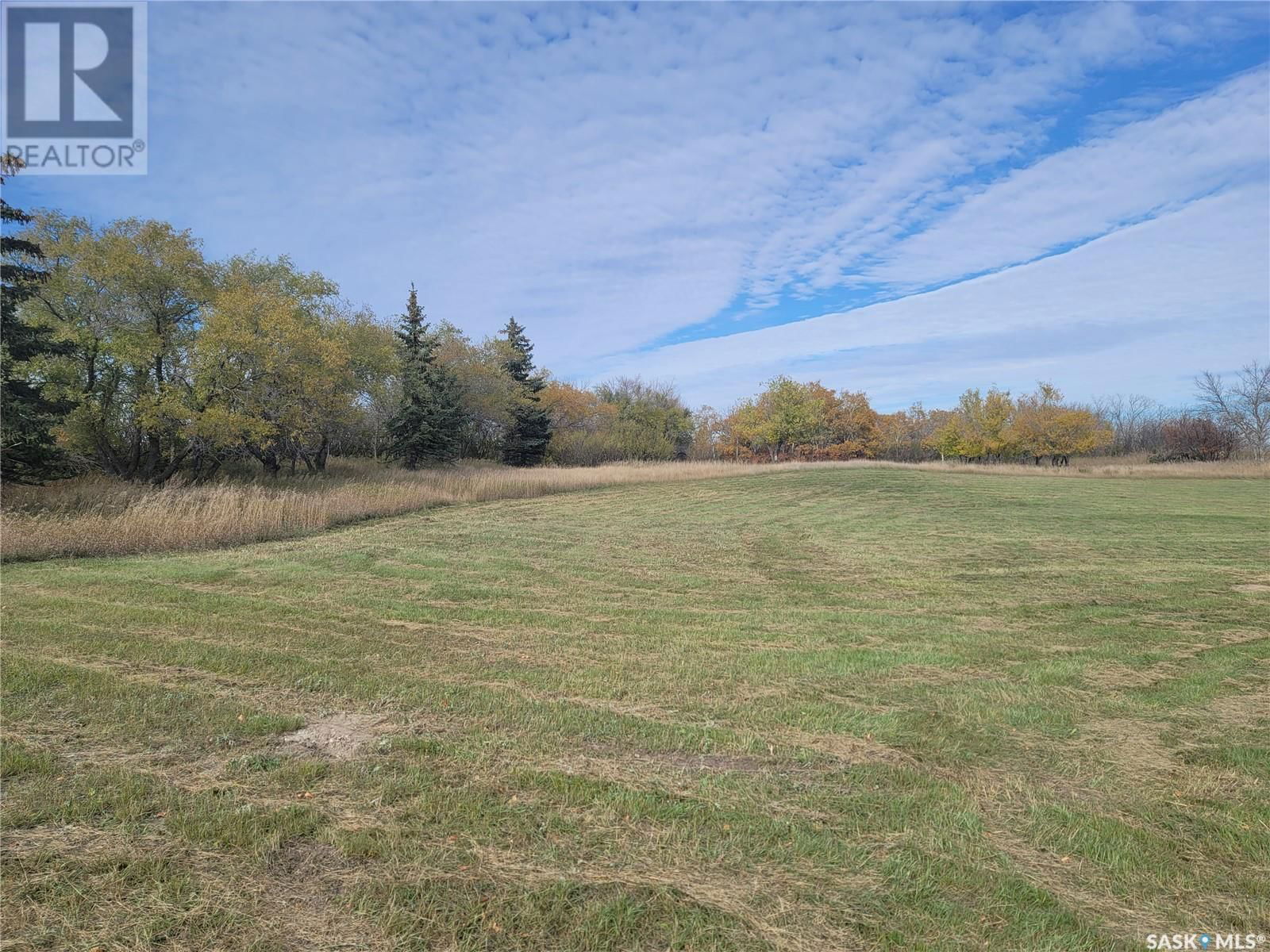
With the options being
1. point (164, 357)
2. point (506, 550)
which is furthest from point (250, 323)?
point (506, 550)

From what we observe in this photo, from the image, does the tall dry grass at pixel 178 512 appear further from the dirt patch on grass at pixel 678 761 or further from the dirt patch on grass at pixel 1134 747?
the dirt patch on grass at pixel 1134 747

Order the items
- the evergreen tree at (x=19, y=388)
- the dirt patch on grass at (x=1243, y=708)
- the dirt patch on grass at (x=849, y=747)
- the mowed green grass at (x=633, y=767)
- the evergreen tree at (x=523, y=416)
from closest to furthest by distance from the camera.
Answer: the mowed green grass at (x=633, y=767)
the dirt patch on grass at (x=849, y=747)
the dirt patch on grass at (x=1243, y=708)
the evergreen tree at (x=19, y=388)
the evergreen tree at (x=523, y=416)

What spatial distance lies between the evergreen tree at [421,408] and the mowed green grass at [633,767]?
2502cm

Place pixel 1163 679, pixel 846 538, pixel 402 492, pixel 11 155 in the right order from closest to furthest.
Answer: pixel 1163 679 → pixel 11 155 → pixel 846 538 → pixel 402 492

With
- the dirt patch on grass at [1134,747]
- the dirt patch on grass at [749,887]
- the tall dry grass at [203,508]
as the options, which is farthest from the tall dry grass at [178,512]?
the dirt patch on grass at [1134,747]

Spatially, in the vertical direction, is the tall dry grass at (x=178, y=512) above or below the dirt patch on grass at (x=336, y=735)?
above

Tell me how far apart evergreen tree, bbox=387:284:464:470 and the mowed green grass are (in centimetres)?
2502

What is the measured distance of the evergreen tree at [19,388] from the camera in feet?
43.3

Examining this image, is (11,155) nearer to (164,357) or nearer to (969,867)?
(164,357)

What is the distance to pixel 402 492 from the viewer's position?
20.1m

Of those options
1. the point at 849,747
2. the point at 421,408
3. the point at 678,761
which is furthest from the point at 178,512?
the point at 421,408

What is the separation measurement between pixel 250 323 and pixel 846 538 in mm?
19921

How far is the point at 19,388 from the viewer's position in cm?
1396

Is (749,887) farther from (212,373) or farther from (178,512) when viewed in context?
(212,373)
